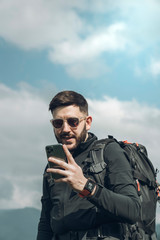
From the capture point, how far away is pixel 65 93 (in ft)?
22.5

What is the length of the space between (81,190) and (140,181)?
5.41 feet

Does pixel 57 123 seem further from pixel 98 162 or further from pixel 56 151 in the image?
pixel 56 151

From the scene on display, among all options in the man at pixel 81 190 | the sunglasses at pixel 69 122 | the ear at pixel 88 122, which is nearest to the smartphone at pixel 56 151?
the man at pixel 81 190

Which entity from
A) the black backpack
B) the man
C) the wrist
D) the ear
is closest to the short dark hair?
the man

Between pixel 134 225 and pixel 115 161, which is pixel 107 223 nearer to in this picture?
pixel 134 225

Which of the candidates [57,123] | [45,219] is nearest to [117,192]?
[57,123]

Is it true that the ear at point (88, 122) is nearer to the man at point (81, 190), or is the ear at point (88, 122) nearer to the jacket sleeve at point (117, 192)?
the man at point (81, 190)

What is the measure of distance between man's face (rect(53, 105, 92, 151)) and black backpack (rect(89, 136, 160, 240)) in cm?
48

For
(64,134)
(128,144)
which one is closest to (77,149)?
(64,134)

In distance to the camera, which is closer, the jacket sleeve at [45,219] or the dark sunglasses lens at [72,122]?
the dark sunglasses lens at [72,122]

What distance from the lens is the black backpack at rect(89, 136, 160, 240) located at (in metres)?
5.67

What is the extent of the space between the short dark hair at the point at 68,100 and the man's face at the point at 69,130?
82 millimetres

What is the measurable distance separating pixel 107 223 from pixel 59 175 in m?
1.46

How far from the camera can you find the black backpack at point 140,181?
5672mm
